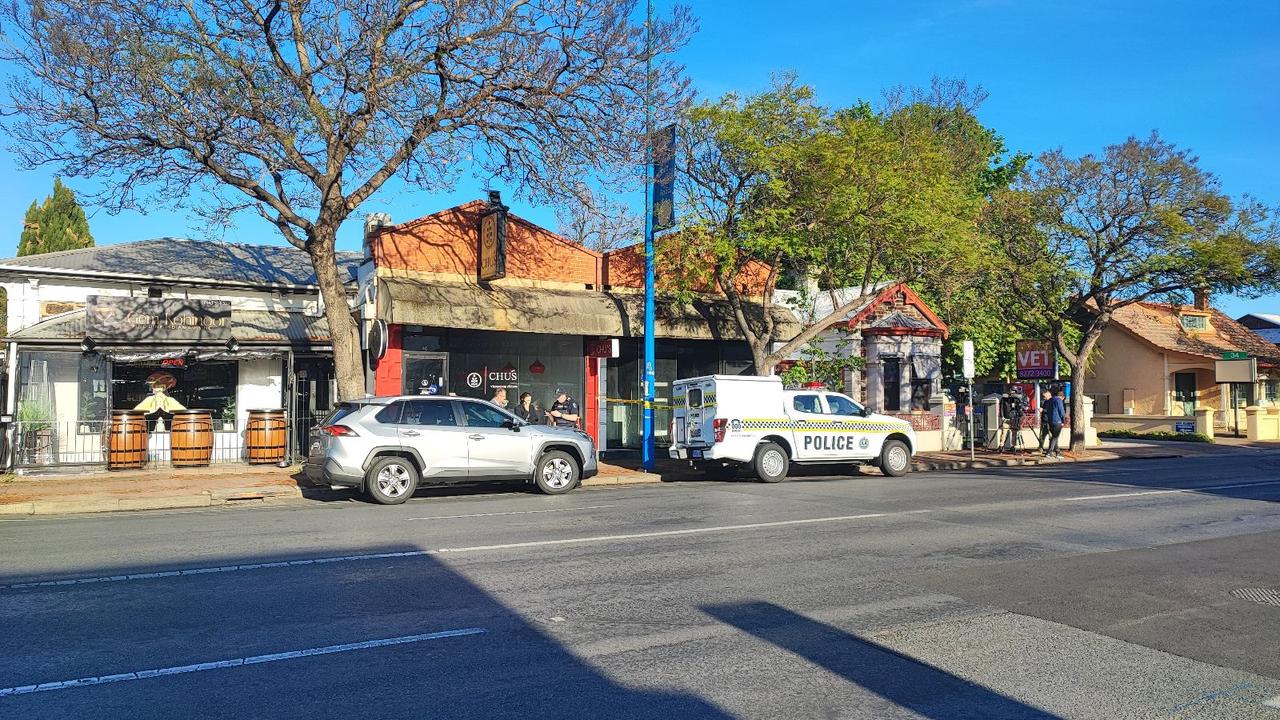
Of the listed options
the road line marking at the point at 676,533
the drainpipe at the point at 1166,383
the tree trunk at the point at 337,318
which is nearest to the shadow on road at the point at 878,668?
the road line marking at the point at 676,533

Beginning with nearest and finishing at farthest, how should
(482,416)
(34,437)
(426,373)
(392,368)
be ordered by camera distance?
(482,416) < (34,437) < (392,368) < (426,373)

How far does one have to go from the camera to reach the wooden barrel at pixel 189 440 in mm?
18203

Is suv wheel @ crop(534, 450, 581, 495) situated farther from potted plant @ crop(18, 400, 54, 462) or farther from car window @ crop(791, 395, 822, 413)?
potted plant @ crop(18, 400, 54, 462)

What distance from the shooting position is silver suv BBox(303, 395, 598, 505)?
13570 mm

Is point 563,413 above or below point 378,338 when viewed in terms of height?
below

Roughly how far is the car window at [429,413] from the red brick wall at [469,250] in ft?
21.1

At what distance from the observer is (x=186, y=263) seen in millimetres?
22406

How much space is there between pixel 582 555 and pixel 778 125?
41.9 feet

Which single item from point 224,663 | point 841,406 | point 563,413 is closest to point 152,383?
point 563,413

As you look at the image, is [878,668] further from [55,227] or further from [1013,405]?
[55,227]

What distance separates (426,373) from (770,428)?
783cm

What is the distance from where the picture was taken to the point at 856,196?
18.8 metres

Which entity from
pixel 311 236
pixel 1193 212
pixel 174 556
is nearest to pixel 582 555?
pixel 174 556

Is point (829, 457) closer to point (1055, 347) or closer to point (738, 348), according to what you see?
point (738, 348)
